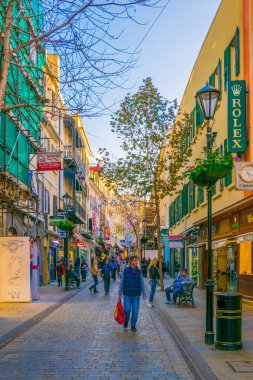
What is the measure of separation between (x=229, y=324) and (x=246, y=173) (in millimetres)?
7569

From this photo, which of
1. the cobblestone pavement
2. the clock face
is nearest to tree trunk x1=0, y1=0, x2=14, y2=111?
the cobblestone pavement

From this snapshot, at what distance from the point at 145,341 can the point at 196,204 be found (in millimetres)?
19465

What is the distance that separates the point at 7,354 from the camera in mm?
9953

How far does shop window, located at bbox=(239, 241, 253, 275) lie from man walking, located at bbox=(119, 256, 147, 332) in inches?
304

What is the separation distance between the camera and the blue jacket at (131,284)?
13.1 meters

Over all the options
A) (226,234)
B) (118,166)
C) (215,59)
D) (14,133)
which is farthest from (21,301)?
(215,59)

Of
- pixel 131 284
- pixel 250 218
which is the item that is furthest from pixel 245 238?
pixel 131 284

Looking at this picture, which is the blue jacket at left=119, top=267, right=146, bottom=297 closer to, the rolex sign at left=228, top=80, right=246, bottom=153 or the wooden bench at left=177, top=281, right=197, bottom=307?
the wooden bench at left=177, top=281, right=197, bottom=307

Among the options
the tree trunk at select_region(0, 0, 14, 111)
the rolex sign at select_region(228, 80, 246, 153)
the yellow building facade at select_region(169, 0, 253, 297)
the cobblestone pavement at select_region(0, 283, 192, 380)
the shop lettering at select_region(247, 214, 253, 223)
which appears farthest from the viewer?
the shop lettering at select_region(247, 214, 253, 223)

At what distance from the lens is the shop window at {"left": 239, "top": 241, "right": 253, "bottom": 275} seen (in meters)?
20.0

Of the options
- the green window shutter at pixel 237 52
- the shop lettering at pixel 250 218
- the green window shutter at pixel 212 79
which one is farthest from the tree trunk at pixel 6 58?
the green window shutter at pixel 212 79

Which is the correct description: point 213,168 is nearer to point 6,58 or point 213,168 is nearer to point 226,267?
point 6,58

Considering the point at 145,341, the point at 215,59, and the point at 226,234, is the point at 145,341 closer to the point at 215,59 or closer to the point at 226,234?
the point at 226,234

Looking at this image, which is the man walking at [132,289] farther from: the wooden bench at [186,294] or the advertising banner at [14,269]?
the advertising banner at [14,269]
